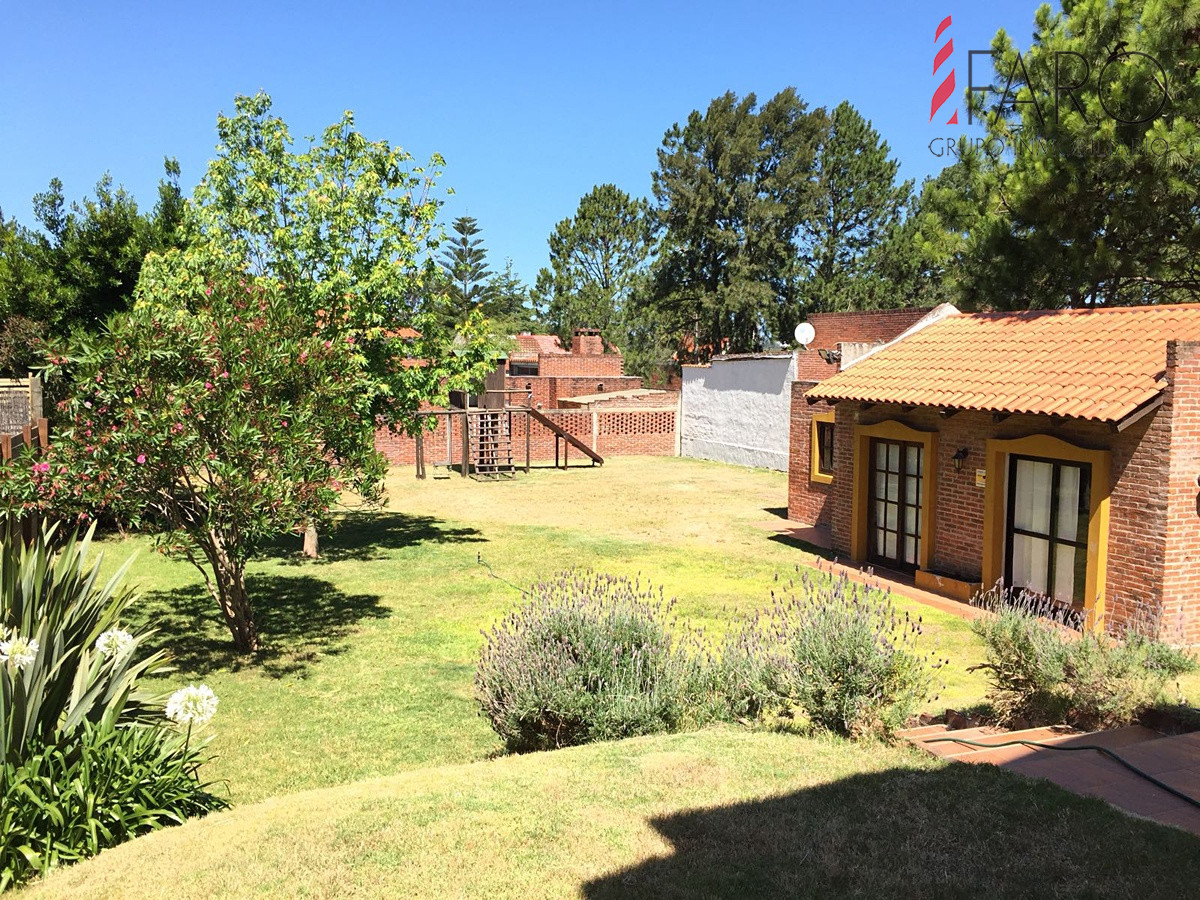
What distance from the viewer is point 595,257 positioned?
6812 centimetres

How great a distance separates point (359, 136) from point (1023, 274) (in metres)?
12.4

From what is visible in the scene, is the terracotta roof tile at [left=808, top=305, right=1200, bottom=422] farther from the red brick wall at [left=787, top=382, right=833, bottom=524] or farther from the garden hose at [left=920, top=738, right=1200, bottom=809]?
the garden hose at [left=920, top=738, right=1200, bottom=809]

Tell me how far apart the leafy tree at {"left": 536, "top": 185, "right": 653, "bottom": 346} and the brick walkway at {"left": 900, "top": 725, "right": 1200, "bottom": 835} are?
195 ft

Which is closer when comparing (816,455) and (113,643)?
(113,643)

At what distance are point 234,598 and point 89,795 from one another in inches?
215

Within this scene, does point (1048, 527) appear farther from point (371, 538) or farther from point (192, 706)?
point (371, 538)

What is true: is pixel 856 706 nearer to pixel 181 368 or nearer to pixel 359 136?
pixel 181 368

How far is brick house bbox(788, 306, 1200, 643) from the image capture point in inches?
379

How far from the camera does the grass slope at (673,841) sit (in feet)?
12.8

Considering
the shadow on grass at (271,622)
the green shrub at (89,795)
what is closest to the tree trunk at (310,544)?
the shadow on grass at (271,622)

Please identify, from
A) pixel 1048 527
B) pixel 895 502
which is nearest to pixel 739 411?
pixel 895 502

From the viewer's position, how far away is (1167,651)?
733cm

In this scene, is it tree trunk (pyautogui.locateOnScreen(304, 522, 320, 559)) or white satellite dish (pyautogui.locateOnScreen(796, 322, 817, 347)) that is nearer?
tree trunk (pyautogui.locateOnScreen(304, 522, 320, 559))

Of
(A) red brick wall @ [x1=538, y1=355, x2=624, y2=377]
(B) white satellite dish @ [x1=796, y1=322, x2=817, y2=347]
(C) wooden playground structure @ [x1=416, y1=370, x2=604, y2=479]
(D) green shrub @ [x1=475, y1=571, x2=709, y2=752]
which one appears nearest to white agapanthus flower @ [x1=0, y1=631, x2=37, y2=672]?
A: (D) green shrub @ [x1=475, y1=571, x2=709, y2=752]
